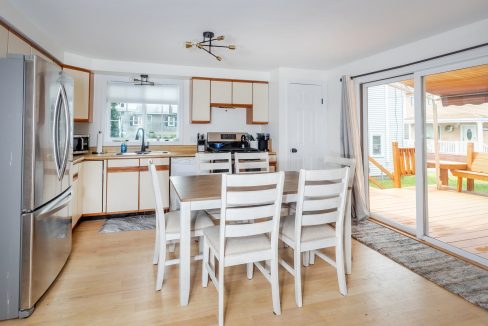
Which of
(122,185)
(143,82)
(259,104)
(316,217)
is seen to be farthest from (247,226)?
(143,82)

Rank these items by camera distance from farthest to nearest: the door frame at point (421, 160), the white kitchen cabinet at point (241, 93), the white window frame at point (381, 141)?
the white kitchen cabinet at point (241, 93) < the white window frame at point (381, 141) < the door frame at point (421, 160)

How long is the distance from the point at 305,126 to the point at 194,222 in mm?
2935

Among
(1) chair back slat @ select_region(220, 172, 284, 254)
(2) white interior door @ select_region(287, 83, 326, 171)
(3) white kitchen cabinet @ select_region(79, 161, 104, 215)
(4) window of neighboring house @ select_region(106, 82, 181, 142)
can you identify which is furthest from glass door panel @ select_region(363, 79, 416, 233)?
(3) white kitchen cabinet @ select_region(79, 161, 104, 215)

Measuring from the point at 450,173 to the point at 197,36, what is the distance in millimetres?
3302

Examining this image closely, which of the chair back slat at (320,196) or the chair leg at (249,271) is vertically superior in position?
the chair back slat at (320,196)

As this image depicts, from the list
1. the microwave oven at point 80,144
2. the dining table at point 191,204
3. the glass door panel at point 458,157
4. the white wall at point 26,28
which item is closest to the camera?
the dining table at point 191,204

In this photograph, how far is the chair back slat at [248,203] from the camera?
166cm

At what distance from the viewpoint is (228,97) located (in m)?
4.58

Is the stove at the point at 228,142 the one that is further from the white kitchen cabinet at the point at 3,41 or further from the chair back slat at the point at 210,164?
the white kitchen cabinet at the point at 3,41

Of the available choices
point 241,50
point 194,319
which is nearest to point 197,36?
point 241,50

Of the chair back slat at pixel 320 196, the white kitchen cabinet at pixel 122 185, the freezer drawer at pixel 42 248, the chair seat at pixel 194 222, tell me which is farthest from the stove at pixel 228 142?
the chair back slat at pixel 320 196

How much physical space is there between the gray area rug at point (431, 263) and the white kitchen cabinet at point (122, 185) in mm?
3035

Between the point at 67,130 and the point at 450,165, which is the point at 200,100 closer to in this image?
the point at 67,130

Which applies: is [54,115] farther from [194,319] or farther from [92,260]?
[194,319]
